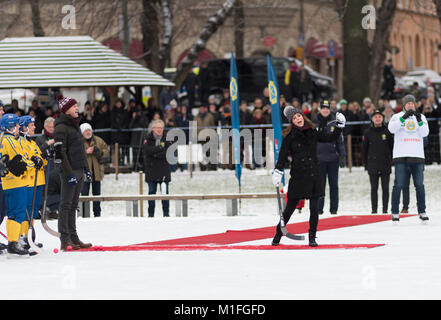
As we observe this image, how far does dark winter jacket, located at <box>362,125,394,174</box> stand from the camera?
19203 millimetres

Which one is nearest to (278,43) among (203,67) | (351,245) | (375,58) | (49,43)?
(203,67)

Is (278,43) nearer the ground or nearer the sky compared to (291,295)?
nearer the sky

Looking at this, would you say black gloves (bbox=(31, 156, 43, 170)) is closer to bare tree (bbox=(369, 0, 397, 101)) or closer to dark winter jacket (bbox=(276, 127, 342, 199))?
dark winter jacket (bbox=(276, 127, 342, 199))

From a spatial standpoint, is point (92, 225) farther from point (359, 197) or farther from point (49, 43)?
point (49, 43)

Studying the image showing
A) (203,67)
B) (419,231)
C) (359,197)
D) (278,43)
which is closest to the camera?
(419,231)

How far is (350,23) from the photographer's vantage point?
3222 cm

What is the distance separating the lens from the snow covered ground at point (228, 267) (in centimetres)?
1043

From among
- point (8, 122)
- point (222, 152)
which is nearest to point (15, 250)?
point (8, 122)

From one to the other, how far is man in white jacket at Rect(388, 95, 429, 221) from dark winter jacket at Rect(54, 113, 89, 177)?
4.80m

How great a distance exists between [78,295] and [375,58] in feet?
86.7

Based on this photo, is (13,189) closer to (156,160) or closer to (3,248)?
(3,248)

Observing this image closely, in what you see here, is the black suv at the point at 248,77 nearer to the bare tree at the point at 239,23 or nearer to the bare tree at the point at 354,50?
the bare tree at the point at 239,23

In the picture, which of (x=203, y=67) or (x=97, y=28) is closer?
(x=97, y=28)

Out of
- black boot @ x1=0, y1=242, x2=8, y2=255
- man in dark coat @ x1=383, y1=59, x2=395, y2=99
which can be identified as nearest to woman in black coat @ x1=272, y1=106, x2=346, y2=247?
black boot @ x1=0, y1=242, x2=8, y2=255
